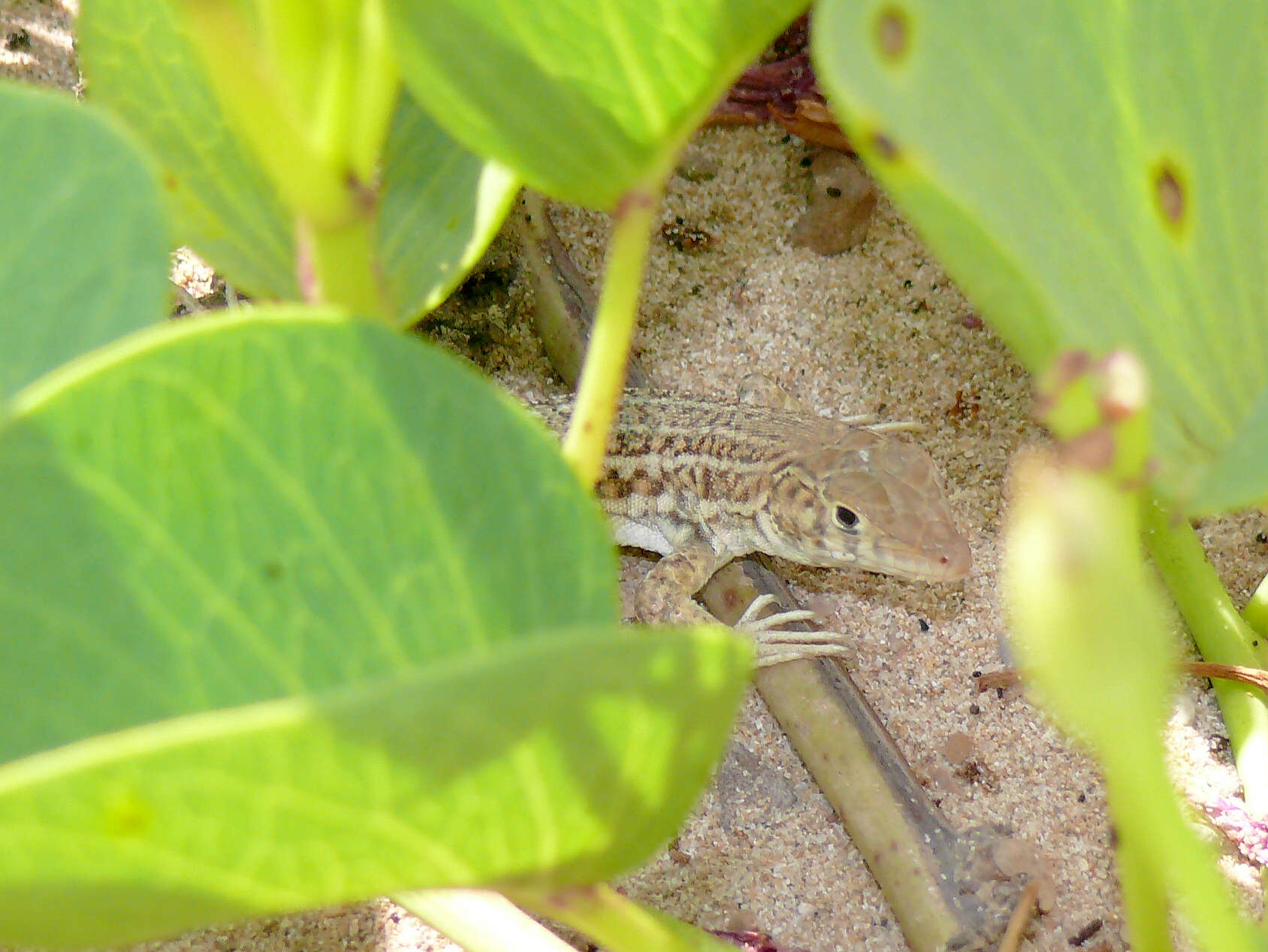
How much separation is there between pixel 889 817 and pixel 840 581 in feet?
2.25

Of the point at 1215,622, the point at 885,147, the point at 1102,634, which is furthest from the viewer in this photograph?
the point at 1215,622

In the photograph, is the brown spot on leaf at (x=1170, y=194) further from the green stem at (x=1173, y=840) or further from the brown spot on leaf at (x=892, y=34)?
the green stem at (x=1173, y=840)

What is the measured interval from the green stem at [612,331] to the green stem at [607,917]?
29 centimetres

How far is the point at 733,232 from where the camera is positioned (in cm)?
231

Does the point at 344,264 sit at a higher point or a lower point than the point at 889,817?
higher

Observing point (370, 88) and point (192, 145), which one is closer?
point (370, 88)

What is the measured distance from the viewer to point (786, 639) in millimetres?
1938

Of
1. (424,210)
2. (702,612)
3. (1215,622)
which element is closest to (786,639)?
(702,612)

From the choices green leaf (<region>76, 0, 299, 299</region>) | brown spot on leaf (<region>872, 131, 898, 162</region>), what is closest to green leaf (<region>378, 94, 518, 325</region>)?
green leaf (<region>76, 0, 299, 299</region>)

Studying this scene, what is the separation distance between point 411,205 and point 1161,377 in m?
0.67

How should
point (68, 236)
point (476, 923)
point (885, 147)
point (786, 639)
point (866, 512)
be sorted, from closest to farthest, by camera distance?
point (885, 147) → point (68, 236) → point (476, 923) → point (786, 639) → point (866, 512)

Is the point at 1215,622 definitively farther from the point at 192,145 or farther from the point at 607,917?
the point at 192,145

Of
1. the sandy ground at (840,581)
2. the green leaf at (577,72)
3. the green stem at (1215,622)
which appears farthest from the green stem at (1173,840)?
the green stem at (1215,622)

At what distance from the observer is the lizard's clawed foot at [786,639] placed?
180cm
